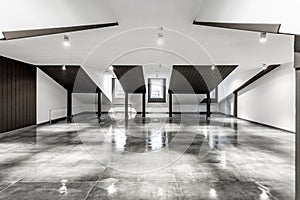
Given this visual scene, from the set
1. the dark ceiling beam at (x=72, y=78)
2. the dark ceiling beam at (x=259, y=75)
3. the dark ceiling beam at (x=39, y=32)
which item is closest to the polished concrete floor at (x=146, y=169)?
the dark ceiling beam at (x=39, y=32)

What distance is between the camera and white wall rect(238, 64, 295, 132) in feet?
27.3

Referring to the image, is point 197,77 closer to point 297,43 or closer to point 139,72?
point 139,72

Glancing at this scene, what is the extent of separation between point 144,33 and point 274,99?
646cm

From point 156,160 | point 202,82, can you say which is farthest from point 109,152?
point 202,82

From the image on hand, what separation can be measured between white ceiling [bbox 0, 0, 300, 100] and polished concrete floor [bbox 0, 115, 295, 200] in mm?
2075

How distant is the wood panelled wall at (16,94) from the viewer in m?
7.58

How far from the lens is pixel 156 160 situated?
4660 millimetres

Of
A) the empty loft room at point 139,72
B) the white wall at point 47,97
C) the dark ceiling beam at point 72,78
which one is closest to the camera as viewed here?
the empty loft room at point 139,72

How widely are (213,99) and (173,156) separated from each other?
1253 centimetres

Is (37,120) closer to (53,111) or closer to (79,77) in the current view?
(53,111)

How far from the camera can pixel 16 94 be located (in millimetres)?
8297

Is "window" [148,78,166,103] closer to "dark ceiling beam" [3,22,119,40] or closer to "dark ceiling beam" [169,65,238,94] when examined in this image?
"dark ceiling beam" [169,65,238,94]

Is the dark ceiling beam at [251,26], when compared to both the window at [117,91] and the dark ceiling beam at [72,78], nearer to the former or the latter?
the dark ceiling beam at [72,78]

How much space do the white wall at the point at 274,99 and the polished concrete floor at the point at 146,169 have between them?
215 centimetres
